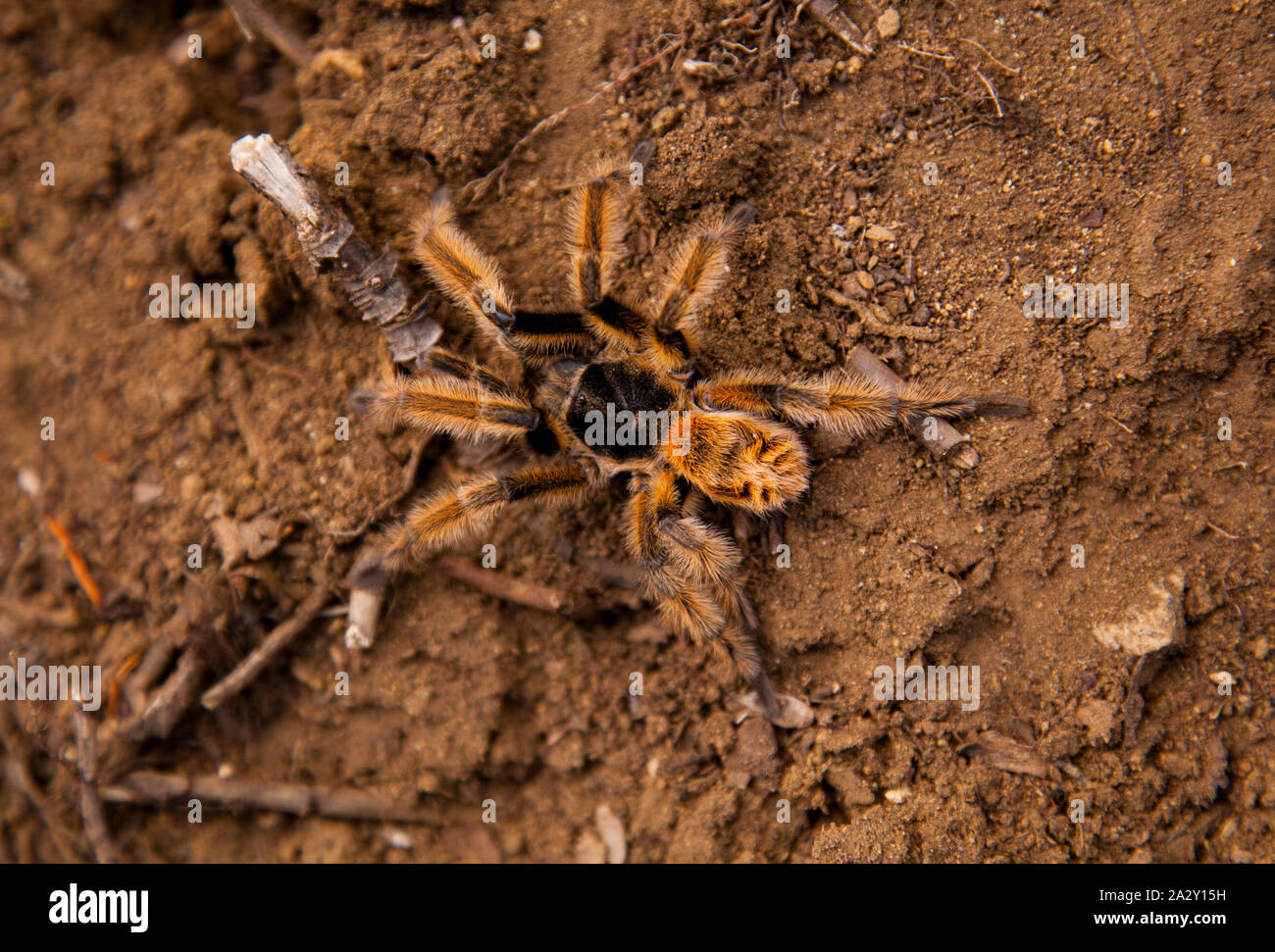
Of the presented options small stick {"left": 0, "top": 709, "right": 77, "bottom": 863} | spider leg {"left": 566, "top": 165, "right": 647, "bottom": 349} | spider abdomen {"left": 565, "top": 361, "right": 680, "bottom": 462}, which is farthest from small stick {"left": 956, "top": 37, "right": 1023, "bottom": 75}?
small stick {"left": 0, "top": 709, "right": 77, "bottom": 863}

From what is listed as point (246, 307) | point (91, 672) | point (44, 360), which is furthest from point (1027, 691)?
point (44, 360)

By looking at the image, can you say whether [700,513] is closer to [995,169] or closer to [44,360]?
[995,169]

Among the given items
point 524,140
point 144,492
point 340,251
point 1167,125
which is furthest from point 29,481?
point 1167,125

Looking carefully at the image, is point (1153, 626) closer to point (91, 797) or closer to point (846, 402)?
point (846, 402)

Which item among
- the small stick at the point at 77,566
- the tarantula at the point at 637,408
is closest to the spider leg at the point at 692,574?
the tarantula at the point at 637,408

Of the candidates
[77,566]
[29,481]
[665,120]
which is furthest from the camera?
[29,481]

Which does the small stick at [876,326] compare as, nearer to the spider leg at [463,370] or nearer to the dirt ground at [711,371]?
the dirt ground at [711,371]
